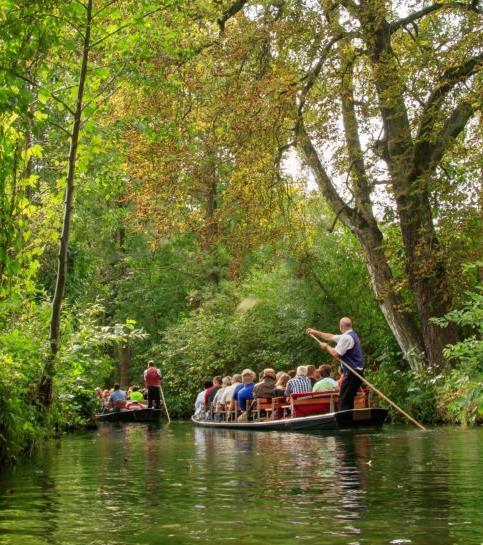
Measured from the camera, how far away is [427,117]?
18.5 m

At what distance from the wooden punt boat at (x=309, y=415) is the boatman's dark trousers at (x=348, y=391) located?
196 millimetres

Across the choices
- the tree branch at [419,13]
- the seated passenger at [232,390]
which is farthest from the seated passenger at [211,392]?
the tree branch at [419,13]

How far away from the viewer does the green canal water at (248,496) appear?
569 centimetres

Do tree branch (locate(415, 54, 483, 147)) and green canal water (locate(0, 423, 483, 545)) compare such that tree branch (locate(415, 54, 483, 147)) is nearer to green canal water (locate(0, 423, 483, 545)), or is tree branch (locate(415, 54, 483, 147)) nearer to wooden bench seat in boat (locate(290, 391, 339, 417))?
wooden bench seat in boat (locate(290, 391, 339, 417))

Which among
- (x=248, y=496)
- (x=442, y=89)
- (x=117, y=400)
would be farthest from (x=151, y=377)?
(x=248, y=496)

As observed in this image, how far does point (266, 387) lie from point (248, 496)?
46.1 feet

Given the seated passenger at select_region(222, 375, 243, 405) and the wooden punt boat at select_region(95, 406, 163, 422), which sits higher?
the seated passenger at select_region(222, 375, 243, 405)

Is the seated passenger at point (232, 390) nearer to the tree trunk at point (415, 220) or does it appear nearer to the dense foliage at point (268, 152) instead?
the dense foliage at point (268, 152)

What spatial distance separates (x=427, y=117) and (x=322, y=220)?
14088 millimetres

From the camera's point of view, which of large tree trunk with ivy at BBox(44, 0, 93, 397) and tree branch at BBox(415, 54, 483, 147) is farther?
tree branch at BBox(415, 54, 483, 147)

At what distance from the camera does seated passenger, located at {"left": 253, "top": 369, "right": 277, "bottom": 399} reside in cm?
2150

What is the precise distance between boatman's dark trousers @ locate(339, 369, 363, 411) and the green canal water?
404 centimetres

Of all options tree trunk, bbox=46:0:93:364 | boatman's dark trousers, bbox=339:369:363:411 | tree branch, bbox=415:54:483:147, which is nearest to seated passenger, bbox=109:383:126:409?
boatman's dark trousers, bbox=339:369:363:411

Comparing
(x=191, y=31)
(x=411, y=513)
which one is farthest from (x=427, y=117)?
(x=411, y=513)
